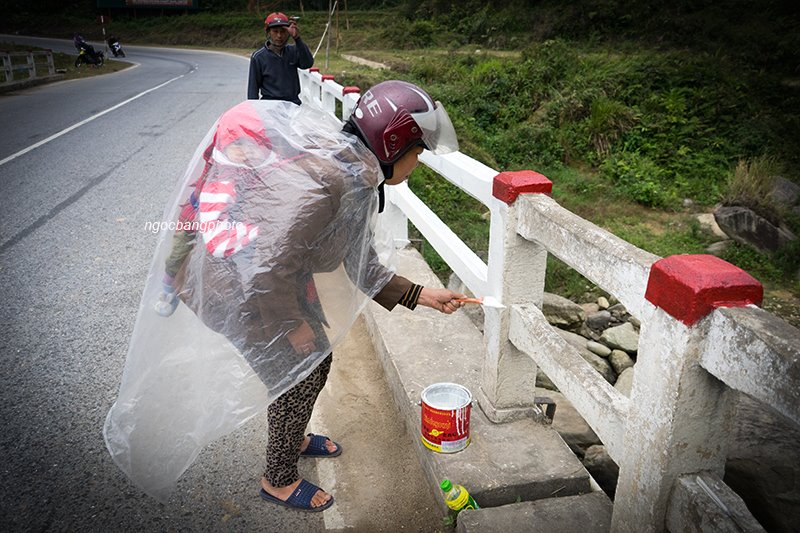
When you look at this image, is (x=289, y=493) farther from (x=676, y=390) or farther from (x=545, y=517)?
(x=676, y=390)

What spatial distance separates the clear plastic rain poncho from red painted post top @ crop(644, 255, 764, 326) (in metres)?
1.03

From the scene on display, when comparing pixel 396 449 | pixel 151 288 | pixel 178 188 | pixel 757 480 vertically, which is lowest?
pixel 396 449

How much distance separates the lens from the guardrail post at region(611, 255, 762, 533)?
4.84 feet

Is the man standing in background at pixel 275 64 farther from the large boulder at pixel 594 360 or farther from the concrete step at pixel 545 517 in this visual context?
the concrete step at pixel 545 517

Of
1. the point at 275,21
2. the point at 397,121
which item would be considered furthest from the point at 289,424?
the point at 275,21

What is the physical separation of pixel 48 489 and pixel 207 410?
99 cm

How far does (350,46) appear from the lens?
3009 cm

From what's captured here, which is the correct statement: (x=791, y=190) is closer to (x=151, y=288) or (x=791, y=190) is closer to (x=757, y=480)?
(x=757, y=480)

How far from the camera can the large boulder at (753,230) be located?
740 cm

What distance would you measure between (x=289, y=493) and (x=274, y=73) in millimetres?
5895

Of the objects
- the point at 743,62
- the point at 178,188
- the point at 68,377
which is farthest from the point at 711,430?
the point at 743,62

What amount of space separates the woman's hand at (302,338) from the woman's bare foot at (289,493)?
0.77m

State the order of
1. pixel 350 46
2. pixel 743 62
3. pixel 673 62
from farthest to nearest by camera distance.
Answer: pixel 350 46 < pixel 743 62 < pixel 673 62

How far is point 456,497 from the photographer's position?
7.57ft
